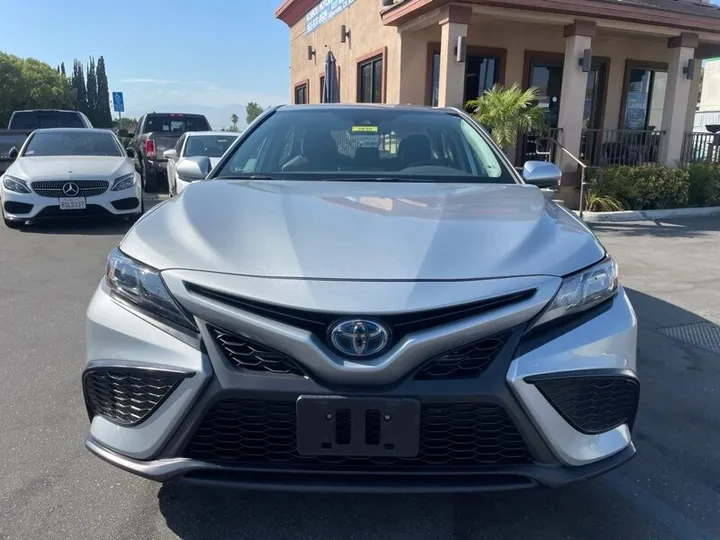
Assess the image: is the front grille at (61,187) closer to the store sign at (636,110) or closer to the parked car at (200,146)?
the parked car at (200,146)

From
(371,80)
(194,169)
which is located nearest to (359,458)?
(194,169)

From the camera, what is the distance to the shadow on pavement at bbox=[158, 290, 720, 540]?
2242 mm

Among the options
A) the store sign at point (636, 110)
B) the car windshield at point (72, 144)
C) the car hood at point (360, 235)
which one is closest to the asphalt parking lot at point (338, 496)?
the car hood at point (360, 235)

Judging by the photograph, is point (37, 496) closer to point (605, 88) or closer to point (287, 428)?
point (287, 428)

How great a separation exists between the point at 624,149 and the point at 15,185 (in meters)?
10.8

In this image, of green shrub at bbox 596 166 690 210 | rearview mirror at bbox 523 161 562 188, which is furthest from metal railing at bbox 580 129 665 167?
rearview mirror at bbox 523 161 562 188

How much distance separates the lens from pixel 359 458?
6.27 feet

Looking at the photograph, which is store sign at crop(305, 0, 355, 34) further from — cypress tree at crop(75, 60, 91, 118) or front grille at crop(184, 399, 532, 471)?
cypress tree at crop(75, 60, 91, 118)

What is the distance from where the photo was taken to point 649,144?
1250 cm

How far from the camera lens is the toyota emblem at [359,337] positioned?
182 cm

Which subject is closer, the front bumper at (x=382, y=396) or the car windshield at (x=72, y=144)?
the front bumper at (x=382, y=396)

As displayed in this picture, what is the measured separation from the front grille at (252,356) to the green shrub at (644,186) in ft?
32.3

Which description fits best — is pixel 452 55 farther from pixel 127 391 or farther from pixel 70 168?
pixel 127 391

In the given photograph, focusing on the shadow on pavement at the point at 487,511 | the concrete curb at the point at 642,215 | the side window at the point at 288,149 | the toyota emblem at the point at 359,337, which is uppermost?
the side window at the point at 288,149
